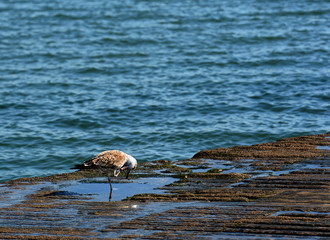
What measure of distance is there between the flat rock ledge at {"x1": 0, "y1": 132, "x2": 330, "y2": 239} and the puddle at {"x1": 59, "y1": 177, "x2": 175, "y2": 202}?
0.02 m

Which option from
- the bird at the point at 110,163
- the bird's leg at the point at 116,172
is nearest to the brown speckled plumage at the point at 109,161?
the bird at the point at 110,163

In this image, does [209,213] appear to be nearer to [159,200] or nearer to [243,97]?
[159,200]

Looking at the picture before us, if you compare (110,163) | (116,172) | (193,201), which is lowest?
(116,172)

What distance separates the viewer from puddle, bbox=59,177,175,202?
32.5 ft

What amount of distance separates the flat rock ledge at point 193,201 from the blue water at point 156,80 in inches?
221

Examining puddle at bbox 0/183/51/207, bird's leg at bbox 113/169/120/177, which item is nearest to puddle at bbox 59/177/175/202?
bird's leg at bbox 113/169/120/177

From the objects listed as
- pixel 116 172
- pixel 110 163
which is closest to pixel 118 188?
pixel 110 163

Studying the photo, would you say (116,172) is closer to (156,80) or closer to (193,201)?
(193,201)

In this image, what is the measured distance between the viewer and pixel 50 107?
22.9m

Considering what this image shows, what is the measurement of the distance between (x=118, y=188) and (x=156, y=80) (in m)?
16.0

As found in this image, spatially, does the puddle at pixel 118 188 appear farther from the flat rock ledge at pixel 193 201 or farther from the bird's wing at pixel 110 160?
the bird's wing at pixel 110 160

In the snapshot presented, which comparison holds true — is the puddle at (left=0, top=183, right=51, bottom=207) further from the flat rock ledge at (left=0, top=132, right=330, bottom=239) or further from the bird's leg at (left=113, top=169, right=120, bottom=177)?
the bird's leg at (left=113, top=169, right=120, bottom=177)

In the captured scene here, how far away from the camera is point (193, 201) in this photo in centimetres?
917

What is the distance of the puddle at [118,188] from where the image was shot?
32.5 ft
